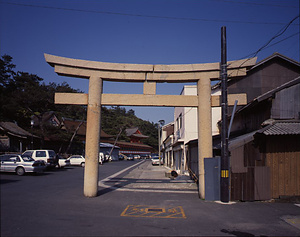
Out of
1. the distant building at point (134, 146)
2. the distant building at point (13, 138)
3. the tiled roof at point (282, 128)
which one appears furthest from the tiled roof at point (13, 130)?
the distant building at point (134, 146)

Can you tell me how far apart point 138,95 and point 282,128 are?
6685mm

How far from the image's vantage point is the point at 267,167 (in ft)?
36.5

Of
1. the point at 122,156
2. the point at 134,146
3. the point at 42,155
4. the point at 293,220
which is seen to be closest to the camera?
the point at 293,220

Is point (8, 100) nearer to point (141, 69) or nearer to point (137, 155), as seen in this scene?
point (141, 69)

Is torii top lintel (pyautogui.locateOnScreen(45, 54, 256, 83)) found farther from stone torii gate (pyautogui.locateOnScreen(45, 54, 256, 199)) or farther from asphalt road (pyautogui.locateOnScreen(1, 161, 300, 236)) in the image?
asphalt road (pyautogui.locateOnScreen(1, 161, 300, 236))

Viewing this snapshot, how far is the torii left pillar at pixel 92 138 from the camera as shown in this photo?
11.2m

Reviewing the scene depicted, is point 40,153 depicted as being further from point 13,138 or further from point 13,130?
point 13,138

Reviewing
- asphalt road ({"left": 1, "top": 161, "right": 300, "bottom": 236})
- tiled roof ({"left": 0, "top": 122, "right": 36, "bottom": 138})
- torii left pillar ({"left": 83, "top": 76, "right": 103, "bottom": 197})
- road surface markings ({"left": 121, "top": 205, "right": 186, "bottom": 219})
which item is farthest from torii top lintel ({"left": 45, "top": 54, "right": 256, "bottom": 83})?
tiled roof ({"left": 0, "top": 122, "right": 36, "bottom": 138})

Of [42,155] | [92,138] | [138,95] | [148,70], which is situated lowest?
[42,155]

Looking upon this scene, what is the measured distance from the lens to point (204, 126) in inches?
462

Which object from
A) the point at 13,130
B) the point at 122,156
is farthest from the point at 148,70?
the point at 122,156

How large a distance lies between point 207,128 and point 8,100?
21.0 m

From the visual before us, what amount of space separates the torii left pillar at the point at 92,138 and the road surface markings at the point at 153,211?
2.63m

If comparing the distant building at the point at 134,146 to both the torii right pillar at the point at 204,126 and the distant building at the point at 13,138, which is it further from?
the torii right pillar at the point at 204,126
